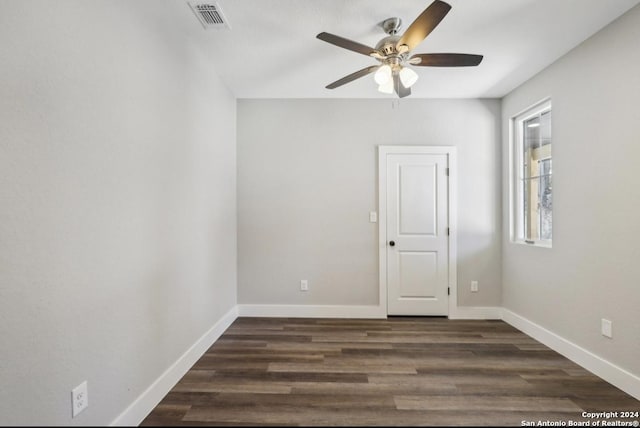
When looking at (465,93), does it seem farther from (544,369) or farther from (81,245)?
(81,245)

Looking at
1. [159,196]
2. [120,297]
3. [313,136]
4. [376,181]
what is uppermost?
[313,136]

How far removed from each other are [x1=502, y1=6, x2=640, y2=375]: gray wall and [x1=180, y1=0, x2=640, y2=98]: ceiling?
232 millimetres

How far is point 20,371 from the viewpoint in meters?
1.10

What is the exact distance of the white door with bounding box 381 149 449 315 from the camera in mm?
3586

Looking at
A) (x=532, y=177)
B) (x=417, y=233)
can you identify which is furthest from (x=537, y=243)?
(x=417, y=233)

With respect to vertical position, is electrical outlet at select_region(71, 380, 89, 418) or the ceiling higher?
the ceiling

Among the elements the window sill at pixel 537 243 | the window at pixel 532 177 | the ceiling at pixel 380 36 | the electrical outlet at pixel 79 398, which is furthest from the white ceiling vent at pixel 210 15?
the window sill at pixel 537 243

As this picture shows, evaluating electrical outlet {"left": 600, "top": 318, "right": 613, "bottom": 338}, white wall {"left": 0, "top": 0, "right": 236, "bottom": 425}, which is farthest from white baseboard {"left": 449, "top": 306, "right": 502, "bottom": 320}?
white wall {"left": 0, "top": 0, "right": 236, "bottom": 425}

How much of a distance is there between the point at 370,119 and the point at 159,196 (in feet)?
8.40

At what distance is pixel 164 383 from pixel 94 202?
1299mm

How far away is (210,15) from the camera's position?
2.08 meters

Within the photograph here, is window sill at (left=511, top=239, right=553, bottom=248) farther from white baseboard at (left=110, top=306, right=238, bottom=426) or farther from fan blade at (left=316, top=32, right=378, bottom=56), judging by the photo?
white baseboard at (left=110, top=306, right=238, bottom=426)

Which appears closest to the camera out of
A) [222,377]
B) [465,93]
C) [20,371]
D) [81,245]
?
[20,371]

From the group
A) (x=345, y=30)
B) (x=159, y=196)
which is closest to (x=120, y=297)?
(x=159, y=196)
